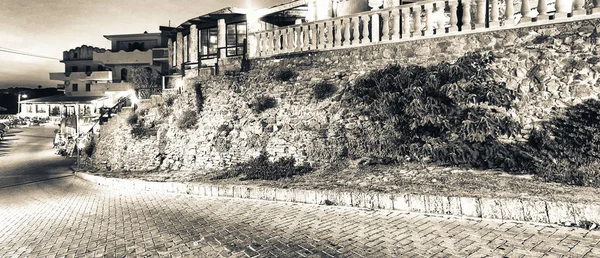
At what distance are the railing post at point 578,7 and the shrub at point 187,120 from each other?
12.2 meters

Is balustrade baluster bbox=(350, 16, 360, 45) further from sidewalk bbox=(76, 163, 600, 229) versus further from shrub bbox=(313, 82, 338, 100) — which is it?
sidewalk bbox=(76, 163, 600, 229)

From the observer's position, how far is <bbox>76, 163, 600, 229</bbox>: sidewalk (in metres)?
4.88

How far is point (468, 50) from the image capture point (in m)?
8.20

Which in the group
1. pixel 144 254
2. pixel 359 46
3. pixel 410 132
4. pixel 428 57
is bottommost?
pixel 144 254

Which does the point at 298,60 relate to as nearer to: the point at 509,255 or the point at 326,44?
the point at 326,44

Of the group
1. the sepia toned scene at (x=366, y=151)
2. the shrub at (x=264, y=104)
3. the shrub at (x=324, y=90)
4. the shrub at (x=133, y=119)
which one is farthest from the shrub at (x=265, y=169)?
the shrub at (x=133, y=119)

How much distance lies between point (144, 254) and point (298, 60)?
8.12m

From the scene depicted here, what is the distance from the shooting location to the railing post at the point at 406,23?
9047 mm

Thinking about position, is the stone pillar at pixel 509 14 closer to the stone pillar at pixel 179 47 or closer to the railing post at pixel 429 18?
the railing post at pixel 429 18

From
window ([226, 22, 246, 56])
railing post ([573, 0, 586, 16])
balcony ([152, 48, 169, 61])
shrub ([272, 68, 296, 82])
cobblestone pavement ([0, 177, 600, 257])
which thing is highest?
balcony ([152, 48, 169, 61])

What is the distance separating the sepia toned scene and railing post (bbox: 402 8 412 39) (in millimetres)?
38

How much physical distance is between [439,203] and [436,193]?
1.49 ft

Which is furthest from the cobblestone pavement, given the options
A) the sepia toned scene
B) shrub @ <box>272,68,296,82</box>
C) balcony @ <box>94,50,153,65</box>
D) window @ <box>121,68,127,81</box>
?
window @ <box>121,68,127,81</box>

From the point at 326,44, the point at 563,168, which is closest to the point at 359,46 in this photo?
the point at 326,44
